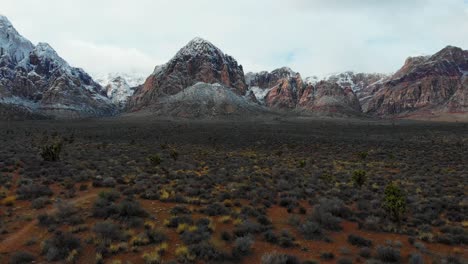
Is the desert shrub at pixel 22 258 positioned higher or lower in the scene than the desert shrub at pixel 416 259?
higher

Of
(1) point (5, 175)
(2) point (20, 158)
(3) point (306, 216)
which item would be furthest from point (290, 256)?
(2) point (20, 158)

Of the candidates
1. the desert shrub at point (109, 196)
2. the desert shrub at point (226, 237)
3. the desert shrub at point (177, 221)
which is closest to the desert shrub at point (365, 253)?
the desert shrub at point (226, 237)

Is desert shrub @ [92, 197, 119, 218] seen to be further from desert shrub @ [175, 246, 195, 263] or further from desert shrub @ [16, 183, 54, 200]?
desert shrub @ [175, 246, 195, 263]

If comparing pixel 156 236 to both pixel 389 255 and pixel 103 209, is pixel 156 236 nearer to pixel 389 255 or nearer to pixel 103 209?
pixel 103 209

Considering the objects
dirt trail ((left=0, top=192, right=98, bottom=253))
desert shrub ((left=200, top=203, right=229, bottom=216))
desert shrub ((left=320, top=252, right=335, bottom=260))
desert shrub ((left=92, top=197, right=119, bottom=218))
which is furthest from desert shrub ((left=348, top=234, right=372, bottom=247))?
dirt trail ((left=0, top=192, right=98, bottom=253))

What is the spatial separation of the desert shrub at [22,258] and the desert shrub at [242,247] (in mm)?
6564

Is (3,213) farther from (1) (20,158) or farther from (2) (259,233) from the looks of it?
(1) (20,158)

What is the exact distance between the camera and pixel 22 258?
38.7 ft

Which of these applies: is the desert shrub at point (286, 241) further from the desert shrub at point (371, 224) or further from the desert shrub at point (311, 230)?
the desert shrub at point (371, 224)

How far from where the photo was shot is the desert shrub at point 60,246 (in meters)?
12.1

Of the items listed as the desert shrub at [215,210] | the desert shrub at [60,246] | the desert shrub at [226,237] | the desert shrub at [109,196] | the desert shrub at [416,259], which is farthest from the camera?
the desert shrub at [109,196]

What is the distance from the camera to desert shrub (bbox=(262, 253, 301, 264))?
11945 mm

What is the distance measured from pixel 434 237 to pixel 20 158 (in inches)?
1176

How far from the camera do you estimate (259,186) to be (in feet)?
79.2
